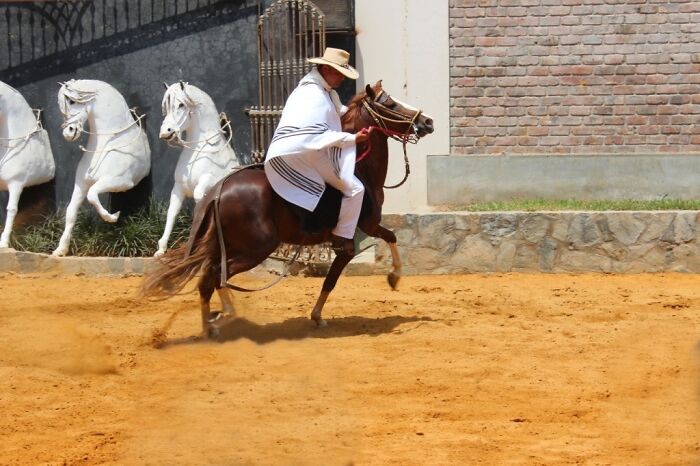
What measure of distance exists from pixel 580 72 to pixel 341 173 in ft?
17.9

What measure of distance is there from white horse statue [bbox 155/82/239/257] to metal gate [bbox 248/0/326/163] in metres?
0.40

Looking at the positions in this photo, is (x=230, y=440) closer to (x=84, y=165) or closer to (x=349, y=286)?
(x=349, y=286)

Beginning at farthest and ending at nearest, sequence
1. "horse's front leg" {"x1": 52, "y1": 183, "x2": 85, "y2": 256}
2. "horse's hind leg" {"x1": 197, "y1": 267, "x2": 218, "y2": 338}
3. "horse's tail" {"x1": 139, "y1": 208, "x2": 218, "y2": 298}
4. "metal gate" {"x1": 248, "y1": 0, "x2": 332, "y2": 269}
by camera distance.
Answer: "horse's front leg" {"x1": 52, "y1": 183, "x2": 85, "y2": 256} → "metal gate" {"x1": 248, "y1": 0, "x2": 332, "y2": 269} → "horse's hind leg" {"x1": 197, "y1": 267, "x2": 218, "y2": 338} → "horse's tail" {"x1": 139, "y1": 208, "x2": 218, "y2": 298}

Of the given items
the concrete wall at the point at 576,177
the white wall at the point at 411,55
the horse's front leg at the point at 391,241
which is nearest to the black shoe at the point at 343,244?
the horse's front leg at the point at 391,241

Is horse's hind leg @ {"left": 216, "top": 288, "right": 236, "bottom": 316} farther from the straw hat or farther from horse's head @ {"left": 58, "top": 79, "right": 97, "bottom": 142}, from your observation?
horse's head @ {"left": 58, "top": 79, "right": 97, "bottom": 142}

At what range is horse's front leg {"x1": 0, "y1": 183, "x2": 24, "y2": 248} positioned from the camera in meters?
14.0

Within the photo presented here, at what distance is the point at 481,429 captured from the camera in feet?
24.3

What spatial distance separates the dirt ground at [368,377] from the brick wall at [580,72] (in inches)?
100

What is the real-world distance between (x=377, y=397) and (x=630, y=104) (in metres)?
7.38

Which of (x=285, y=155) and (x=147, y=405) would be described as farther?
(x=285, y=155)

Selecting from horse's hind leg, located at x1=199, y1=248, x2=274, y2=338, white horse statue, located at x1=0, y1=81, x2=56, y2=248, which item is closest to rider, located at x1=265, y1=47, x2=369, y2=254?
horse's hind leg, located at x1=199, y1=248, x2=274, y2=338

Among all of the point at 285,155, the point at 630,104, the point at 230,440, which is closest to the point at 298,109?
the point at 285,155

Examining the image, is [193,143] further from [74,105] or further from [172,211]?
[74,105]

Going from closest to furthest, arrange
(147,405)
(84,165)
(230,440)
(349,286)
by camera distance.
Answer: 1. (230,440)
2. (147,405)
3. (349,286)
4. (84,165)
